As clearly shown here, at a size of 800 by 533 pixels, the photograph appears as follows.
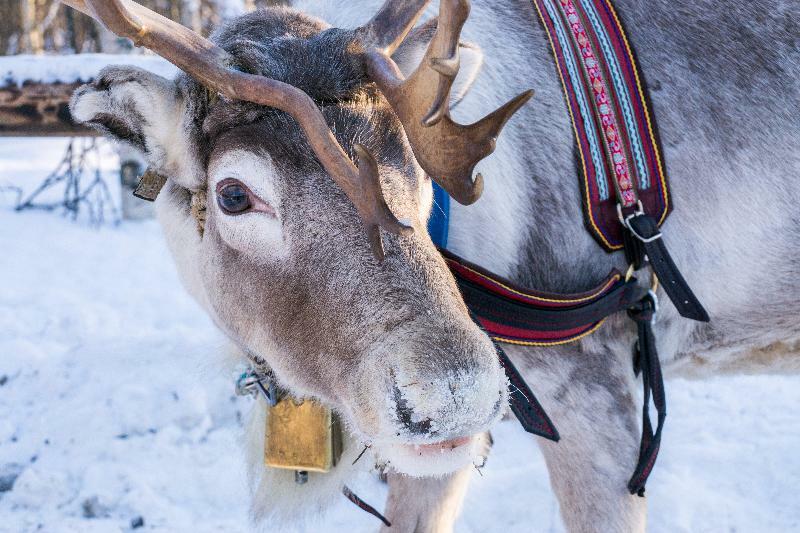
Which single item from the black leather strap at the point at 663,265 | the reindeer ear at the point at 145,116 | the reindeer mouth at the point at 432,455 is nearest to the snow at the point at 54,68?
the reindeer ear at the point at 145,116

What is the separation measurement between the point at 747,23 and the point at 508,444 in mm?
2699

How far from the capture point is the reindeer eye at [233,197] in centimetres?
192

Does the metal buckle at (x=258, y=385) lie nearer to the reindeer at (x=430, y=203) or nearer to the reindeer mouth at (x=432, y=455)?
the reindeer at (x=430, y=203)

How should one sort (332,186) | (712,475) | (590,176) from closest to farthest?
1. (332,186)
2. (590,176)
3. (712,475)

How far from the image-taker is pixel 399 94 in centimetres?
181

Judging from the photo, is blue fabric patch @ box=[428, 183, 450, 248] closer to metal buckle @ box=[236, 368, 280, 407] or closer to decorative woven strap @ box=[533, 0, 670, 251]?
decorative woven strap @ box=[533, 0, 670, 251]

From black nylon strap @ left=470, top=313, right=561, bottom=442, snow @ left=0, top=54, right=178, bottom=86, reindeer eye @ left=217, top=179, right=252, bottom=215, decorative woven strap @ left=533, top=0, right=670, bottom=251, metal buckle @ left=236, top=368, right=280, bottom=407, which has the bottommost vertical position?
snow @ left=0, top=54, right=178, bottom=86

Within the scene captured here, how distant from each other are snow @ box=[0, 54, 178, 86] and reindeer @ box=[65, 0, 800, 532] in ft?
6.98

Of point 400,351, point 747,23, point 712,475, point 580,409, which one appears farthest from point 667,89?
point 712,475

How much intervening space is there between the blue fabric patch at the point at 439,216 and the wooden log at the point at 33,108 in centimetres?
276

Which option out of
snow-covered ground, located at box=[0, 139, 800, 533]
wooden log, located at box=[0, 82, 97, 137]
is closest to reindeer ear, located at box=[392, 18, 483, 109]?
snow-covered ground, located at box=[0, 139, 800, 533]

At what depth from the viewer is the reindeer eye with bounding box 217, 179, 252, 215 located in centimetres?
192

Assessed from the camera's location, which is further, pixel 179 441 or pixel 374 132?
pixel 179 441

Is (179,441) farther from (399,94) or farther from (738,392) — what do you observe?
(738,392)
